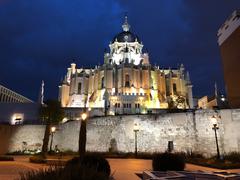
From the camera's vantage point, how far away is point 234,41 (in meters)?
27.2

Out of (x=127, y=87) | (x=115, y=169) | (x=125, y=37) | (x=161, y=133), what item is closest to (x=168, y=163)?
(x=115, y=169)

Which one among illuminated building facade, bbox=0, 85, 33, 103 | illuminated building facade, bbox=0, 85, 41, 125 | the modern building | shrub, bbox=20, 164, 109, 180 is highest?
illuminated building facade, bbox=0, 85, 33, 103

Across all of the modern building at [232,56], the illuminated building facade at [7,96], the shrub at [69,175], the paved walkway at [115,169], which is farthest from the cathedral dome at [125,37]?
the shrub at [69,175]

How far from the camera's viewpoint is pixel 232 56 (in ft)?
89.9

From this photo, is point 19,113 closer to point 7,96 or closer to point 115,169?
point 7,96

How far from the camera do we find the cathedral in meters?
51.2

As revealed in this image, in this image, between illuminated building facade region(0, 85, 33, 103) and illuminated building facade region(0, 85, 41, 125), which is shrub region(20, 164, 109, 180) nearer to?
illuminated building facade region(0, 85, 41, 125)

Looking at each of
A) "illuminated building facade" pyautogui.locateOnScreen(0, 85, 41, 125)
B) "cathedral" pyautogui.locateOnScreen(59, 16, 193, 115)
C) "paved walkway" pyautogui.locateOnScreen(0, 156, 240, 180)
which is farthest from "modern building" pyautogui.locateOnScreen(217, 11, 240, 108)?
"illuminated building facade" pyautogui.locateOnScreen(0, 85, 41, 125)

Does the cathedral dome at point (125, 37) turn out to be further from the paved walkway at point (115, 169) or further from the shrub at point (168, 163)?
the shrub at point (168, 163)

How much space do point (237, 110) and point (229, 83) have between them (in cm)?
599

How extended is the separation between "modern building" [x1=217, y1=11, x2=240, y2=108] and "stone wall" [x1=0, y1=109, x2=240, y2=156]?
4690 mm

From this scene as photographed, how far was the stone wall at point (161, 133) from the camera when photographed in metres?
22.8

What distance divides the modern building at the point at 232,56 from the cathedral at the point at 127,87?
22.2 m

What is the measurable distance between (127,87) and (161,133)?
30909 millimetres
